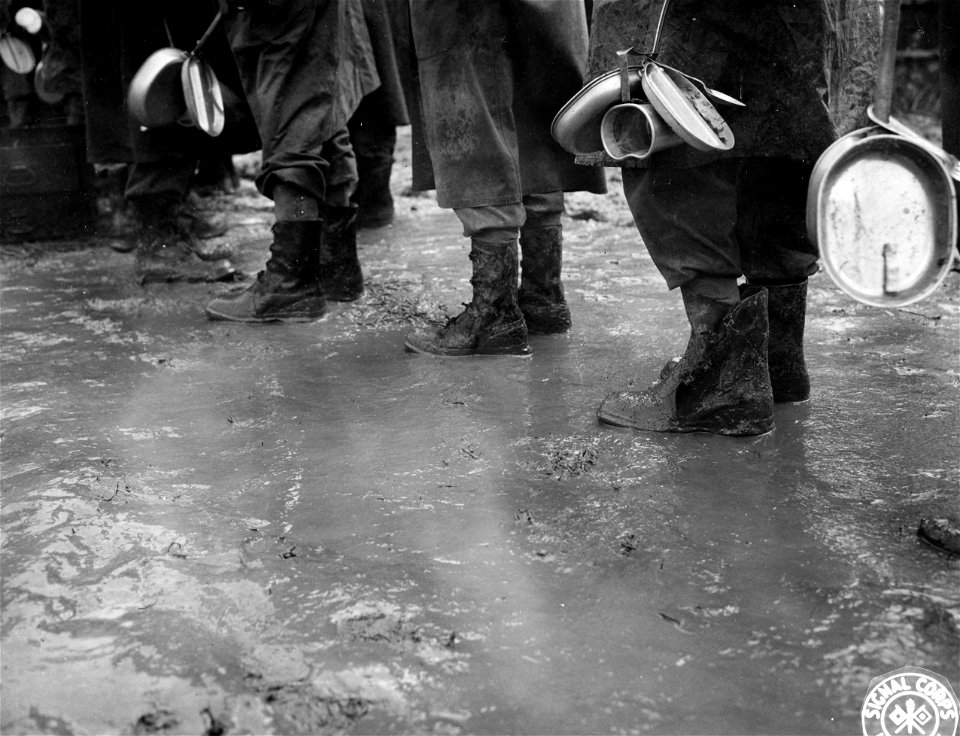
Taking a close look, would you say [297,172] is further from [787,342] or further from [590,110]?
[787,342]

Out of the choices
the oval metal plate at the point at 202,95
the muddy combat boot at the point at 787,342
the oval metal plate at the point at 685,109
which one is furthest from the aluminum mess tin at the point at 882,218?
the oval metal plate at the point at 202,95

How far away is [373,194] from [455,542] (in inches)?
141

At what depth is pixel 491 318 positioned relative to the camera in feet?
10.6

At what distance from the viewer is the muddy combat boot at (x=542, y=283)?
343 centimetres

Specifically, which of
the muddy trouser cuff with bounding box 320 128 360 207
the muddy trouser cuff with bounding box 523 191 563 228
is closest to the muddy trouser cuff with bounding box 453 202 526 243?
the muddy trouser cuff with bounding box 523 191 563 228

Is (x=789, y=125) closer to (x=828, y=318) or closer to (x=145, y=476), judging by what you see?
(x=828, y=318)

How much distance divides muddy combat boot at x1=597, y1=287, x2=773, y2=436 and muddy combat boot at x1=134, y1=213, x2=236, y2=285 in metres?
2.48

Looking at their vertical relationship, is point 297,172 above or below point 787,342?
above

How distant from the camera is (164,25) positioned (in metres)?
4.39

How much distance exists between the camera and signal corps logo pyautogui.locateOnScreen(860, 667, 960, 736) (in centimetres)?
145

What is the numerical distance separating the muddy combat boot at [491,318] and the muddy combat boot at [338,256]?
2.82ft

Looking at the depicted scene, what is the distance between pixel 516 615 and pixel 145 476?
3.45ft

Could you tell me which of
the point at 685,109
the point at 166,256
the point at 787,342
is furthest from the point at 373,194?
the point at 685,109

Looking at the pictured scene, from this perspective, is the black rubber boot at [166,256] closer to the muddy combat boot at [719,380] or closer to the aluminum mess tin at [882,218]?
the muddy combat boot at [719,380]
